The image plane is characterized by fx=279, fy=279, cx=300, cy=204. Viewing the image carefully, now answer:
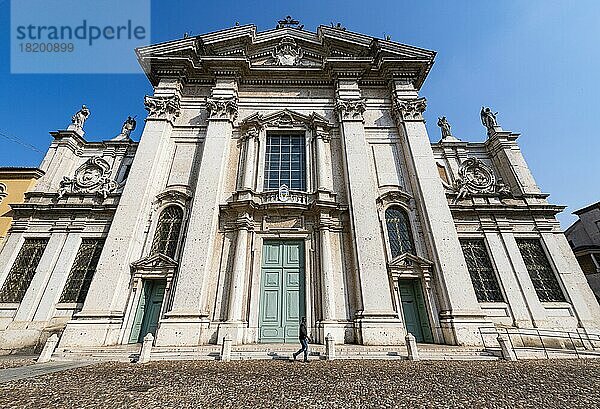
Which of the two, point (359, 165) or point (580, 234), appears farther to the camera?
point (580, 234)

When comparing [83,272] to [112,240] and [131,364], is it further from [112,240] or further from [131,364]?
[131,364]

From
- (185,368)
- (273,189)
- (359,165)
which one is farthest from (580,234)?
(185,368)

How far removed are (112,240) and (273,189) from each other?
23.6 feet

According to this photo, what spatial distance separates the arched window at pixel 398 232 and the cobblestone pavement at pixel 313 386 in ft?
18.7

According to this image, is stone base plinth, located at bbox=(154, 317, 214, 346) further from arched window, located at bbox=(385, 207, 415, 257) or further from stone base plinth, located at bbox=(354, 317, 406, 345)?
arched window, located at bbox=(385, 207, 415, 257)

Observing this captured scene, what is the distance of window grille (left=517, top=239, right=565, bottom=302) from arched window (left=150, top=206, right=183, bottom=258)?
55.7ft

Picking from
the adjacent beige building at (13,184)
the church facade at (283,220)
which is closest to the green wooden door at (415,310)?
the church facade at (283,220)

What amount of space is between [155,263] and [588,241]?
102 feet

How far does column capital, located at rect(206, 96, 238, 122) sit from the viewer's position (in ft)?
47.7

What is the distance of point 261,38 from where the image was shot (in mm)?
17328

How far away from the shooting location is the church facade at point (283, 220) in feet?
35.9

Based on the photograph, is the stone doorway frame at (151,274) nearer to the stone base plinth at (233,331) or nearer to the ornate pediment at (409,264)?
the stone base plinth at (233,331)

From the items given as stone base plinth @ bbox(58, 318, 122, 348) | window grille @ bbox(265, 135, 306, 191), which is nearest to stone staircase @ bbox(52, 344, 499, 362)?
stone base plinth @ bbox(58, 318, 122, 348)

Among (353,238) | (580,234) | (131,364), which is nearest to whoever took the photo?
(131,364)
